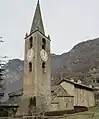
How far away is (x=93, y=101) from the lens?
55.6m

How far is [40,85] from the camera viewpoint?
42.8 metres

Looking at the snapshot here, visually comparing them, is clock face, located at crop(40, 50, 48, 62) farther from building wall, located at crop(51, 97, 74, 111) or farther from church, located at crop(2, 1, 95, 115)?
building wall, located at crop(51, 97, 74, 111)

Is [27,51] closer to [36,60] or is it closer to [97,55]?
[36,60]

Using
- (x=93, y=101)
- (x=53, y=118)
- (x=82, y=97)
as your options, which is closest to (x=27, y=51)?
(x=82, y=97)

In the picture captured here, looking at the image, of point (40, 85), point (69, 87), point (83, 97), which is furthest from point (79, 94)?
point (40, 85)

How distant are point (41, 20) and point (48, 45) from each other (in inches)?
237

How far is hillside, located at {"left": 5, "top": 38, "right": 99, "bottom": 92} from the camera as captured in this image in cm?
9890

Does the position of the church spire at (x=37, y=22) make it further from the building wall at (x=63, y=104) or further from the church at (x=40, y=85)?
the building wall at (x=63, y=104)

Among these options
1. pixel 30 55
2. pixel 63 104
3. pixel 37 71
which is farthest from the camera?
pixel 30 55

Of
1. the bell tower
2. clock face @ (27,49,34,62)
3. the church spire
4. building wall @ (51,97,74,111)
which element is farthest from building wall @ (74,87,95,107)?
the church spire

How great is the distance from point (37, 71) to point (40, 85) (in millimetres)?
2533

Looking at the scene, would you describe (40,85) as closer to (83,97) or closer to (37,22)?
(83,97)

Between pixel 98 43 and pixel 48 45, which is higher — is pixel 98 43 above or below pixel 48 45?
above

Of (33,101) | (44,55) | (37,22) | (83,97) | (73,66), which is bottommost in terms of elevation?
(33,101)
